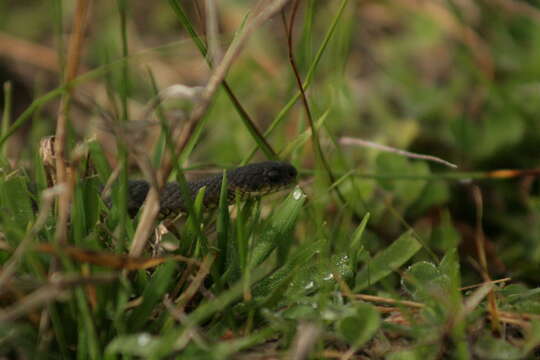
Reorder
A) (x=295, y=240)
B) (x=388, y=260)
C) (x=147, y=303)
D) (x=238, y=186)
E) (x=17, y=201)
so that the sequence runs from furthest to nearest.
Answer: (x=295, y=240)
(x=238, y=186)
(x=388, y=260)
(x=17, y=201)
(x=147, y=303)

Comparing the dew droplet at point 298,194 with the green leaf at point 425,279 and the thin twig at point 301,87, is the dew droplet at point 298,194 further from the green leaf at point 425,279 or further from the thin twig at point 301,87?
the green leaf at point 425,279

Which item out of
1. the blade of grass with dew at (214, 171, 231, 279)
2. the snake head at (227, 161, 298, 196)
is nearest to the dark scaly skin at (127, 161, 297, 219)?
the snake head at (227, 161, 298, 196)

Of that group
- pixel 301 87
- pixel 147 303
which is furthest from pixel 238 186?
pixel 147 303

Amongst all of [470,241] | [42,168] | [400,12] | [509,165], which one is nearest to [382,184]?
[470,241]

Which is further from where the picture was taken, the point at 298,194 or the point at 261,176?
the point at 261,176

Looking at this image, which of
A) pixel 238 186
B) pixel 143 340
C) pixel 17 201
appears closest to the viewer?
pixel 143 340

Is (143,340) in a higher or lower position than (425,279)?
higher

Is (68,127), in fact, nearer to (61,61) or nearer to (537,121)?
(61,61)

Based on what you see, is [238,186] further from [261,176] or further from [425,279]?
[425,279]
